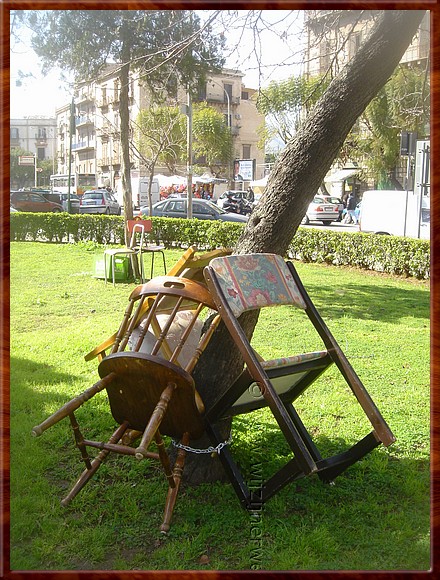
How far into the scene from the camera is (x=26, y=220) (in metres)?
2.94

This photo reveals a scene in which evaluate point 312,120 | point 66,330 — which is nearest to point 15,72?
point 312,120

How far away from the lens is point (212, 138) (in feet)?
9.70

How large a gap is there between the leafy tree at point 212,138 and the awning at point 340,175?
0.50m

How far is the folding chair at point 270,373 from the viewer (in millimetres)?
2119

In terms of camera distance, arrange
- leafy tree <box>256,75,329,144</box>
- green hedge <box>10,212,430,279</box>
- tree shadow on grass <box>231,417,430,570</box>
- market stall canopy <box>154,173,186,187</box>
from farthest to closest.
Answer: market stall canopy <box>154,173,186,187</box>, green hedge <box>10,212,430,279</box>, leafy tree <box>256,75,329,144</box>, tree shadow on grass <box>231,417,430,570</box>

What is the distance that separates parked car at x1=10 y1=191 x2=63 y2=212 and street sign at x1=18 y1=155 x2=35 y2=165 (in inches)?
4.1

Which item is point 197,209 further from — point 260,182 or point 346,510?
point 346,510

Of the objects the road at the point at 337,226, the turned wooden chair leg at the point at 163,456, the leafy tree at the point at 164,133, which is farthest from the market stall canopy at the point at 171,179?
the road at the point at 337,226

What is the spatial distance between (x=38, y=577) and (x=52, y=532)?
36 cm

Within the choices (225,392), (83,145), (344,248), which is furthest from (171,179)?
(344,248)

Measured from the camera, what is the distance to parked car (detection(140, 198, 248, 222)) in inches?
157

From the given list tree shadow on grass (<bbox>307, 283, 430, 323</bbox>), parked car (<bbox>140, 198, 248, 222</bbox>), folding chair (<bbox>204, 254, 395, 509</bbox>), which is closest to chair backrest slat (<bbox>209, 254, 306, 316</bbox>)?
folding chair (<bbox>204, 254, 395, 509</bbox>)

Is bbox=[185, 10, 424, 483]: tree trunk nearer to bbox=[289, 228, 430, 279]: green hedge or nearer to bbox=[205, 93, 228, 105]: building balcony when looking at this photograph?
bbox=[205, 93, 228, 105]: building balcony

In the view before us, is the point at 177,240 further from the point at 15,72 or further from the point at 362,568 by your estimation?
the point at 362,568
